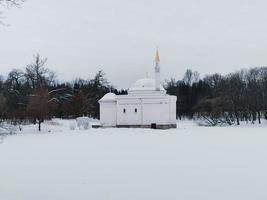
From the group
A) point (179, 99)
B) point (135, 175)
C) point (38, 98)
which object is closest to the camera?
point (135, 175)

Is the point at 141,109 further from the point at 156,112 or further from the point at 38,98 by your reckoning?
the point at 38,98

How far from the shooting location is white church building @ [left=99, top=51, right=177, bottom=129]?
48.3 metres

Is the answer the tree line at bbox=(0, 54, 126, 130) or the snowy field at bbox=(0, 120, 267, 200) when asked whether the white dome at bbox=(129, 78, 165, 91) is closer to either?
the tree line at bbox=(0, 54, 126, 130)

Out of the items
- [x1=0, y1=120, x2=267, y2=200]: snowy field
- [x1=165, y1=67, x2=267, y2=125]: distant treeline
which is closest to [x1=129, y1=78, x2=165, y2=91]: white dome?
[x1=165, y1=67, x2=267, y2=125]: distant treeline

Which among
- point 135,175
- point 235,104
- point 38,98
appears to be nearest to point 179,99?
point 235,104

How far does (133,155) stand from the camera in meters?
18.1

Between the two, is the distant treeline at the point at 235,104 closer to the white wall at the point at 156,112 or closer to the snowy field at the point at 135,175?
the white wall at the point at 156,112

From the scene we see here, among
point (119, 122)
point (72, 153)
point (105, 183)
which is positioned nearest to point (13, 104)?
point (119, 122)

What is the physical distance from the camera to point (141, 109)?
4850 cm

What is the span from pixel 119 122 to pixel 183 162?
3367cm

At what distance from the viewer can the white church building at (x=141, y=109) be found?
4831 cm

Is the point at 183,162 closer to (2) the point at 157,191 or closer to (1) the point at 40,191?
(2) the point at 157,191

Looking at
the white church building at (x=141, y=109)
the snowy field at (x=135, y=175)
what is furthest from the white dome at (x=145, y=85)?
the snowy field at (x=135, y=175)

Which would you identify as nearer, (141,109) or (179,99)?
(141,109)
